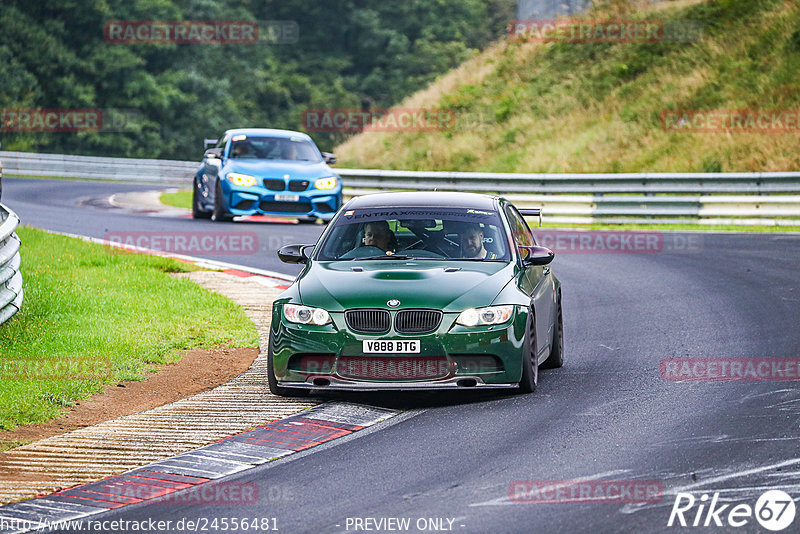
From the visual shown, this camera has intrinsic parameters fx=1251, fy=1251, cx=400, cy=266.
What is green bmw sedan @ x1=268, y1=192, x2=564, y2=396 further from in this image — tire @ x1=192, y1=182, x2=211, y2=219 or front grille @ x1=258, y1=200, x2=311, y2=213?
tire @ x1=192, y1=182, x2=211, y2=219

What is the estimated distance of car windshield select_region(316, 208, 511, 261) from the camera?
1023 centimetres

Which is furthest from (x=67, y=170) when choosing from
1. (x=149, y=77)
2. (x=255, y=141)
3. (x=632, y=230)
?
(x=632, y=230)

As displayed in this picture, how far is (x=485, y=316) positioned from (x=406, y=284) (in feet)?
2.14

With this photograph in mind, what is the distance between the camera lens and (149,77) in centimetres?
6366

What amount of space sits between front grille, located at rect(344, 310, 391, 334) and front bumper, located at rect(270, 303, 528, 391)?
0.05 metres

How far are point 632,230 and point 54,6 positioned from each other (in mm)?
45458

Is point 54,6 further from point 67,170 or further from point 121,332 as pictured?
point 121,332
